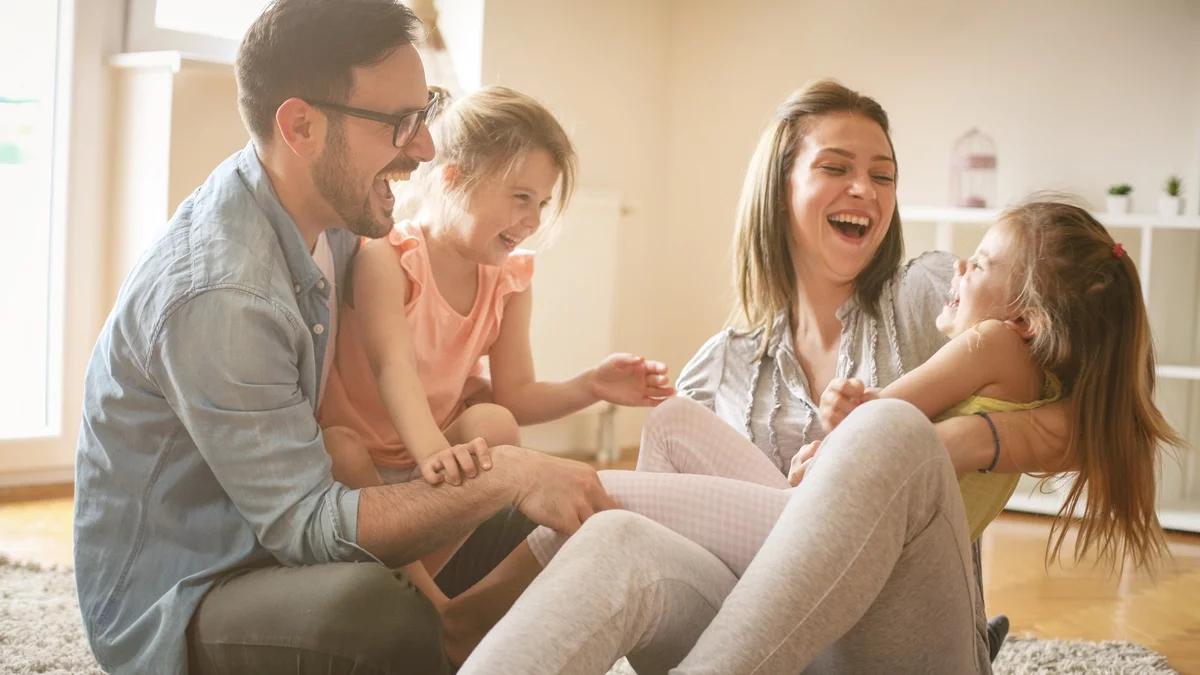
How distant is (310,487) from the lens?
1.46 metres

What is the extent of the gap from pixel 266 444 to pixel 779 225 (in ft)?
3.36

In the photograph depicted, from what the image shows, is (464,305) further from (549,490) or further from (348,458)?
(549,490)

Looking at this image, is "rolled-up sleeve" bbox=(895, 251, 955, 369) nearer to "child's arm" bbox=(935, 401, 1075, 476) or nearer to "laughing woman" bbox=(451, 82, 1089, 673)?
"laughing woman" bbox=(451, 82, 1089, 673)

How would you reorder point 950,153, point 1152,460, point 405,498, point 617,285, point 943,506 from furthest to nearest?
point 617,285 < point 950,153 < point 1152,460 < point 405,498 < point 943,506

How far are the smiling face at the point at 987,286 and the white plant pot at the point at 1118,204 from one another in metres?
2.51

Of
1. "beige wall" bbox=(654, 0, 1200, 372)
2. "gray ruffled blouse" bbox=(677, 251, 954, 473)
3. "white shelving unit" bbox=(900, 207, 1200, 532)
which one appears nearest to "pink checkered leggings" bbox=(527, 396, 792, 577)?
"gray ruffled blouse" bbox=(677, 251, 954, 473)

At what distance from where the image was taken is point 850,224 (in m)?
2.05

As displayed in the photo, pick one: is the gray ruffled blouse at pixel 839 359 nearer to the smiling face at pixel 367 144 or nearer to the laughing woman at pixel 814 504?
the laughing woman at pixel 814 504

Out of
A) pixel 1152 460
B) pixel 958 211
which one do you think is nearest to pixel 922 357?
pixel 1152 460

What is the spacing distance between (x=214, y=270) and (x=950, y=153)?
141 inches

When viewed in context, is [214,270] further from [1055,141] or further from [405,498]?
[1055,141]

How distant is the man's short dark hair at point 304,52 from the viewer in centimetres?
155

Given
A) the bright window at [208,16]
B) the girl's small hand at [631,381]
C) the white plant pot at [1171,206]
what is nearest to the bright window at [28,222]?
the bright window at [208,16]

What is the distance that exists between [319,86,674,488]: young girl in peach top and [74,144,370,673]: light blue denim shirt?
0.89 ft
